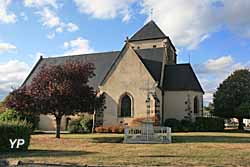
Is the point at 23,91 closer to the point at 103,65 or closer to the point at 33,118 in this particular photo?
the point at 33,118

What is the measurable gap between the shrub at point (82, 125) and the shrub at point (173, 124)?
7.88 metres

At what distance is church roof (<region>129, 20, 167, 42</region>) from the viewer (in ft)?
145

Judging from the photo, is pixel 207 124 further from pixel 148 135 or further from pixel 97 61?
pixel 97 61

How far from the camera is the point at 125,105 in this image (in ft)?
113

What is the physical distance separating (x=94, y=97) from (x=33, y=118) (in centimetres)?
1583

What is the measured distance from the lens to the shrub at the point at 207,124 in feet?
111

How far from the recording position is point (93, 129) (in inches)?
1330

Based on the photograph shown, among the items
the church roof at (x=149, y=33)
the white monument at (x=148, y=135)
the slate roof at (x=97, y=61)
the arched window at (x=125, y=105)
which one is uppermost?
the church roof at (x=149, y=33)

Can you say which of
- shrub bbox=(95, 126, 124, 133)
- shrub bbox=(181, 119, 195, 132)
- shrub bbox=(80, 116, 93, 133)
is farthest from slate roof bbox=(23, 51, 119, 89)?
shrub bbox=(181, 119, 195, 132)

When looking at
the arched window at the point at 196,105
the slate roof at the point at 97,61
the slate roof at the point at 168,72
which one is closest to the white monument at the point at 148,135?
the slate roof at the point at 168,72

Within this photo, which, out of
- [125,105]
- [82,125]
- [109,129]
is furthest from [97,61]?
[109,129]

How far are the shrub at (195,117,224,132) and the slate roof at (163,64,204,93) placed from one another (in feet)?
11.2

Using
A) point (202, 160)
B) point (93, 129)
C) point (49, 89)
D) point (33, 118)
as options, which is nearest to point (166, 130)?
point (49, 89)

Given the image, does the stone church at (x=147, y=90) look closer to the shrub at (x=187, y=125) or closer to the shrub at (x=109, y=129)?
the shrub at (x=187, y=125)
